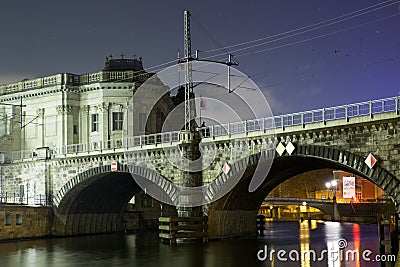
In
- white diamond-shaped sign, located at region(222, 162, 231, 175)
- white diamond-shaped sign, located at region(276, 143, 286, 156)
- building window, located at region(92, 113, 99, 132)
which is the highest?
building window, located at region(92, 113, 99, 132)

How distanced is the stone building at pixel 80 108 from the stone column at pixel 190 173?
2499cm

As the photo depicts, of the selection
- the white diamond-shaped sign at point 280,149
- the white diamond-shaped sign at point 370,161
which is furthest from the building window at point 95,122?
the white diamond-shaped sign at point 370,161

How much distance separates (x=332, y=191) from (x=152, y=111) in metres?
56.8

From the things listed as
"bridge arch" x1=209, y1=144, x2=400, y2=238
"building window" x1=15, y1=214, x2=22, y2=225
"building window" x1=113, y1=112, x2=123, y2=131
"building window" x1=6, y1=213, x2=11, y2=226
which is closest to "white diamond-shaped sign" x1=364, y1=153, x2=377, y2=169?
"bridge arch" x1=209, y1=144, x2=400, y2=238

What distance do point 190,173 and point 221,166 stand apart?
2776mm

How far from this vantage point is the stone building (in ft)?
259

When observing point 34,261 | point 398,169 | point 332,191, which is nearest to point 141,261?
point 34,261

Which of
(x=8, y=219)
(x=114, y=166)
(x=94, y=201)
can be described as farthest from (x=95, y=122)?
(x=8, y=219)

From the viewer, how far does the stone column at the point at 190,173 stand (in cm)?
5384

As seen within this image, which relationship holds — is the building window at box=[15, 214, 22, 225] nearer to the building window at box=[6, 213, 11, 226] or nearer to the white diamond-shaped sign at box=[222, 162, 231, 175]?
the building window at box=[6, 213, 11, 226]

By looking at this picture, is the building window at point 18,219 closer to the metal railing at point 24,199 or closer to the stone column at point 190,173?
the metal railing at point 24,199

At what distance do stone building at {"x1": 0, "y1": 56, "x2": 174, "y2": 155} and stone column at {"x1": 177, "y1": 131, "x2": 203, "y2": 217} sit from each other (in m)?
25.0

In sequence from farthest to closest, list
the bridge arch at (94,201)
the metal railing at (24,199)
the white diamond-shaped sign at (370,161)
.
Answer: the metal railing at (24,199), the bridge arch at (94,201), the white diamond-shaped sign at (370,161)

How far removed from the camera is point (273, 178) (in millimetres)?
58656
